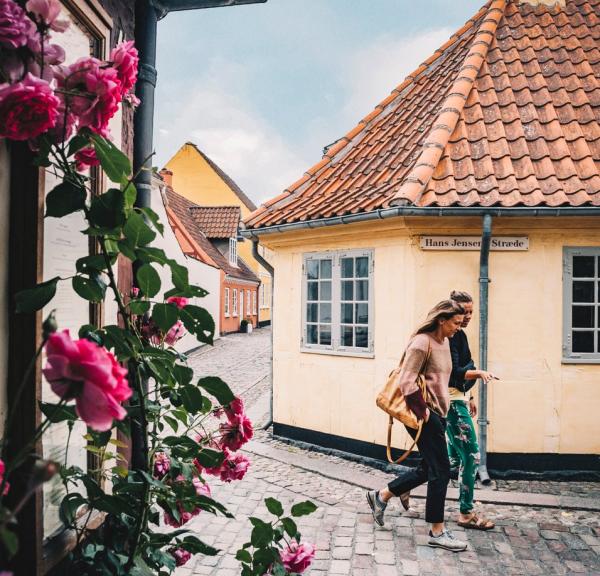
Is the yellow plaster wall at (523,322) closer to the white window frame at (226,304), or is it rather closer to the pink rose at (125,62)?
the pink rose at (125,62)

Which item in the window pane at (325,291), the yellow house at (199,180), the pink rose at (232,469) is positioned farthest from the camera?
the yellow house at (199,180)

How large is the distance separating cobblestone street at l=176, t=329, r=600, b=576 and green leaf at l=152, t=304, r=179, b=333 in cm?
328

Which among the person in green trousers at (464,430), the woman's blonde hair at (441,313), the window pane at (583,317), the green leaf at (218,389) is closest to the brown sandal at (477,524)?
the person in green trousers at (464,430)

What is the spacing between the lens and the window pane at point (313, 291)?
8211 millimetres

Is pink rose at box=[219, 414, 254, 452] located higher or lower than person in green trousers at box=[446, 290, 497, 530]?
higher

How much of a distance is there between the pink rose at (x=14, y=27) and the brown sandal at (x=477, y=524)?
5.04 meters

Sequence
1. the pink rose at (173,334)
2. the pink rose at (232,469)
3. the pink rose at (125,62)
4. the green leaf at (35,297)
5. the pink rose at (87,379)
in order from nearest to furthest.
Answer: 1. the pink rose at (87,379)
2. the green leaf at (35,297)
3. the pink rose at (125,62)
4. the pink rose at (173,334)
5. the pink rose at (232,469)

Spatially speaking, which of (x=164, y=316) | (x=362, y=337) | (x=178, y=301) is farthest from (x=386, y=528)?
(x=164, y=316)

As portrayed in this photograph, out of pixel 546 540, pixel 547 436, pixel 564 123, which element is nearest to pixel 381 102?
pixel 564 123

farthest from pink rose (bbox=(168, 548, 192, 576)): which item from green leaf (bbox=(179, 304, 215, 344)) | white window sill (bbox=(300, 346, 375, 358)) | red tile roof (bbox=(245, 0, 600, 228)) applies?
white window sill (bbox=(300, 346, 375, 358))

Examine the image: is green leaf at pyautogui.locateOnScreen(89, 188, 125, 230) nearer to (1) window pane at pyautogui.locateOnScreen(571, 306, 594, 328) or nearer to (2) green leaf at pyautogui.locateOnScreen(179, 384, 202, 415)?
(2) green leaf at pyautogui.locateOnScreen(179, 384, 202, 415)

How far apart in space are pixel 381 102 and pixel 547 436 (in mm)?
6177

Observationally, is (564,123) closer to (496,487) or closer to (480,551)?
(496,487)

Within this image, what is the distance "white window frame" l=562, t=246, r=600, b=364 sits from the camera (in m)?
6.82
